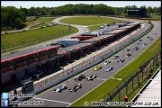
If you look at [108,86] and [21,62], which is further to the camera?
[21,62]

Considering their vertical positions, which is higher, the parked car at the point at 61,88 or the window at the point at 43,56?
the window at the point at 43,56

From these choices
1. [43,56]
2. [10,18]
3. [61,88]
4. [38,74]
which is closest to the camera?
[61,88]

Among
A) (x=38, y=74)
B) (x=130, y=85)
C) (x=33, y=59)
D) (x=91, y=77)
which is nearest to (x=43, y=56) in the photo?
(x=33, y=59)

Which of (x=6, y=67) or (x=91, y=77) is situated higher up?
(x=6, y=67)

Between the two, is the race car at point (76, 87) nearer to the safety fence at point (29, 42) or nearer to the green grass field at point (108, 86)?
the green grass field at point (108, 86)

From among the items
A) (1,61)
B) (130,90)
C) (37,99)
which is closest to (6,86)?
(1,61)

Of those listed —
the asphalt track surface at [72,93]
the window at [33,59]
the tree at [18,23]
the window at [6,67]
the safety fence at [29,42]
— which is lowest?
the asphalt track surface at [72,93]

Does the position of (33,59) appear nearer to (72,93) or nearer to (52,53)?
(52,53)

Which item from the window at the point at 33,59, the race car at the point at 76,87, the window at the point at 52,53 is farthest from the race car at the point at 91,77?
the window at the point at 52,53

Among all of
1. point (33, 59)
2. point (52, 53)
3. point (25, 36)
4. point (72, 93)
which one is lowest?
point (72, 93)

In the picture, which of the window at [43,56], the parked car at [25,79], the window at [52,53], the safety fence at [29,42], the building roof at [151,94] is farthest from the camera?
the safety fence at [29,42]

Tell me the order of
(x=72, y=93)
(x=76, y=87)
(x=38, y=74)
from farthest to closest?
(x=38, y=74) → (x=76, y=87) → (x=72, y=93)

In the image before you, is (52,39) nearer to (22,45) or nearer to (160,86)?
(22,45)

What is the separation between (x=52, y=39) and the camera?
9612cm
